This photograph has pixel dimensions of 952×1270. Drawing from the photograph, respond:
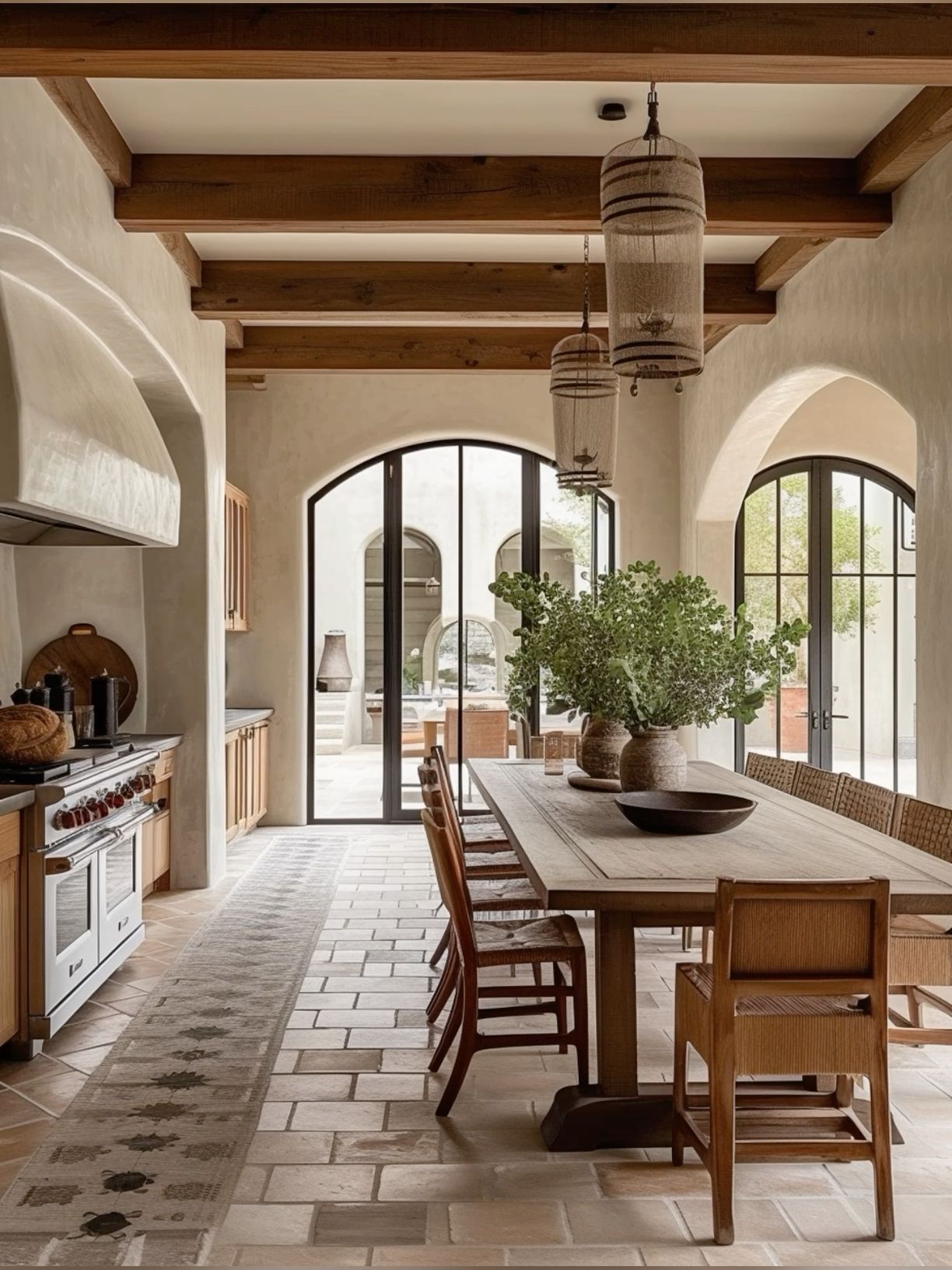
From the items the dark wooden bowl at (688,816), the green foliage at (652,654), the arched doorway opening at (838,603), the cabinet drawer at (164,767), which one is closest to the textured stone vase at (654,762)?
the green foliage at (652,654)

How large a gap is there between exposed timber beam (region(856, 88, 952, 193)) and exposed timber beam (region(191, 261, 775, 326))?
161cm

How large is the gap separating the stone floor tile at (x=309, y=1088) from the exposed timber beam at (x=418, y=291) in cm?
417

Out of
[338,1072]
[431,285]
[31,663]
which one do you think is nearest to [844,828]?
[338,1072]

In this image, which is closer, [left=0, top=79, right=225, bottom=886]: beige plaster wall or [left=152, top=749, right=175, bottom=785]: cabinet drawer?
[left=0, top=79, right=225, bottom=886]: beige plaster wall

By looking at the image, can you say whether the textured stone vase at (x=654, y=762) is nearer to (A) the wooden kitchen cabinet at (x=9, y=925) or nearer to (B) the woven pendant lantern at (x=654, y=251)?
(B) the woven pendant lantern at (x=654, y=251)

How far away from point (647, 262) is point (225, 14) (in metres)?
1.43

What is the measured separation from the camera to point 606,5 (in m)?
3.44

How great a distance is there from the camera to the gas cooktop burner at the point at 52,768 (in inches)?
158

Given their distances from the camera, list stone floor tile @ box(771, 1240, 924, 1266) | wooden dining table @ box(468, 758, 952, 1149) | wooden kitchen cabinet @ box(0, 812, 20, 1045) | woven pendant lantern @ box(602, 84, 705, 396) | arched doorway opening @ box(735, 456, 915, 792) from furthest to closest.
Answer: arched doorway opening @ box(735, 456, 915, 792) → wooden kitchen cabinet @ box(0, 812, 20, 1045) → woven pendant lantern @ box(602, 84, 705, 396) → wooden dining table @ box(468, 758, 952, 1149) → stone floor tile @ box(771, 1240, 924, 1266)

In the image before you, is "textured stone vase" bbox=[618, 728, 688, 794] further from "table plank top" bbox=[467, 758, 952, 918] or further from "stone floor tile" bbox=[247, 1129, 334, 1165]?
"stone floor tile" bbox=[247, 1129, 334, 1165]

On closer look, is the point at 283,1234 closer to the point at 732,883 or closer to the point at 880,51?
the point at 732,883

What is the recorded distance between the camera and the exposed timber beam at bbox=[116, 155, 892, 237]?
4.92 metres

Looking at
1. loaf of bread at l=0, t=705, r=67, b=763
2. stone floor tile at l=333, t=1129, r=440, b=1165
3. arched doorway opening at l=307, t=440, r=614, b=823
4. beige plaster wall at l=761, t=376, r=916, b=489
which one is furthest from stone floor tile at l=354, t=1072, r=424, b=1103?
beige plaster wall at l=761, t=376, r=916, b=489

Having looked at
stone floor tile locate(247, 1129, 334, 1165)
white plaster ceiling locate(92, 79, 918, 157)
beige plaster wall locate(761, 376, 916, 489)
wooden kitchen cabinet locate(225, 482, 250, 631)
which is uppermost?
white plaster ceiling locate(92, 79, 918, 157)
